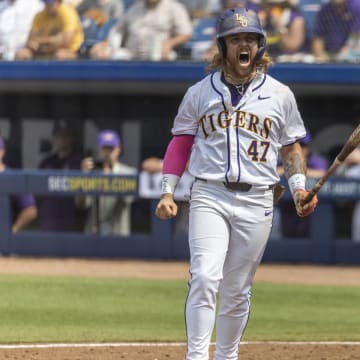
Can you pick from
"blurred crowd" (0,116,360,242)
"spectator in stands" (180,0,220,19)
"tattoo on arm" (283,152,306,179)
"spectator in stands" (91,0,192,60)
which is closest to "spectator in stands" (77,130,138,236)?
"blurred crowd" (0,116,360,242)

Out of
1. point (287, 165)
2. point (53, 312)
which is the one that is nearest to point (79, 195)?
point (53, 312)

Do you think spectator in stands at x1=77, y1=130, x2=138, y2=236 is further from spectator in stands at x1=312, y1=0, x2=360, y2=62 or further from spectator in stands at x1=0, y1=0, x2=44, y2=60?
spectator in stands at x1=312, y1=0, x2=360, y2=62

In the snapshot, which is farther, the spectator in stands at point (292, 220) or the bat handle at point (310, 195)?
the spectator in stands at point (292, 220)

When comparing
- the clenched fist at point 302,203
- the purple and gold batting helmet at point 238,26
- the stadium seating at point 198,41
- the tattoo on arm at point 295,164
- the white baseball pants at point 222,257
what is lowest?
the white baseball pants at point 222,257

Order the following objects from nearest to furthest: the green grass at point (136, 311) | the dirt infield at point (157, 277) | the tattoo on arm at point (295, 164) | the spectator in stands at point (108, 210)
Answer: the tattoo on arm at point (295, 164), the dirt infield at point (157, 277), the green grass at point (136, 311), the spectator in stands at point (108, 210)

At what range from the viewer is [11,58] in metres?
14.3

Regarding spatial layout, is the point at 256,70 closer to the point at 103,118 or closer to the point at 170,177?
the point at 170,177

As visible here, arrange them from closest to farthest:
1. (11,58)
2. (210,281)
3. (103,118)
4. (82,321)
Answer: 1. (210,281)
2. (82,321)
3. (11,58)
4. (103,118)

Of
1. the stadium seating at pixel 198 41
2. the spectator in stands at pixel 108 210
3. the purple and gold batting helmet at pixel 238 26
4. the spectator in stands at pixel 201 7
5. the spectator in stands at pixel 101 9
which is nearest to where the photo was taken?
the purple and gold batting helmet at pixel 238 26

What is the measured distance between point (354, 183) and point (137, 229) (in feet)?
8.48

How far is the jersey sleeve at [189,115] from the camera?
4.77 m

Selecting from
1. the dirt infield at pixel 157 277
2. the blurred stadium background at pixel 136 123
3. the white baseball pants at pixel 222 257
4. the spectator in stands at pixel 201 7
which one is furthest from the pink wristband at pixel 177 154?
the spectator in stands at pixel 201 7

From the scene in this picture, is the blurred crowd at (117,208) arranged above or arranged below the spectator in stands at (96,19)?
below

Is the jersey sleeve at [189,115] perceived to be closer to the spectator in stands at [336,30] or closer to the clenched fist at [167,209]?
the clenched fist at [167,209]
